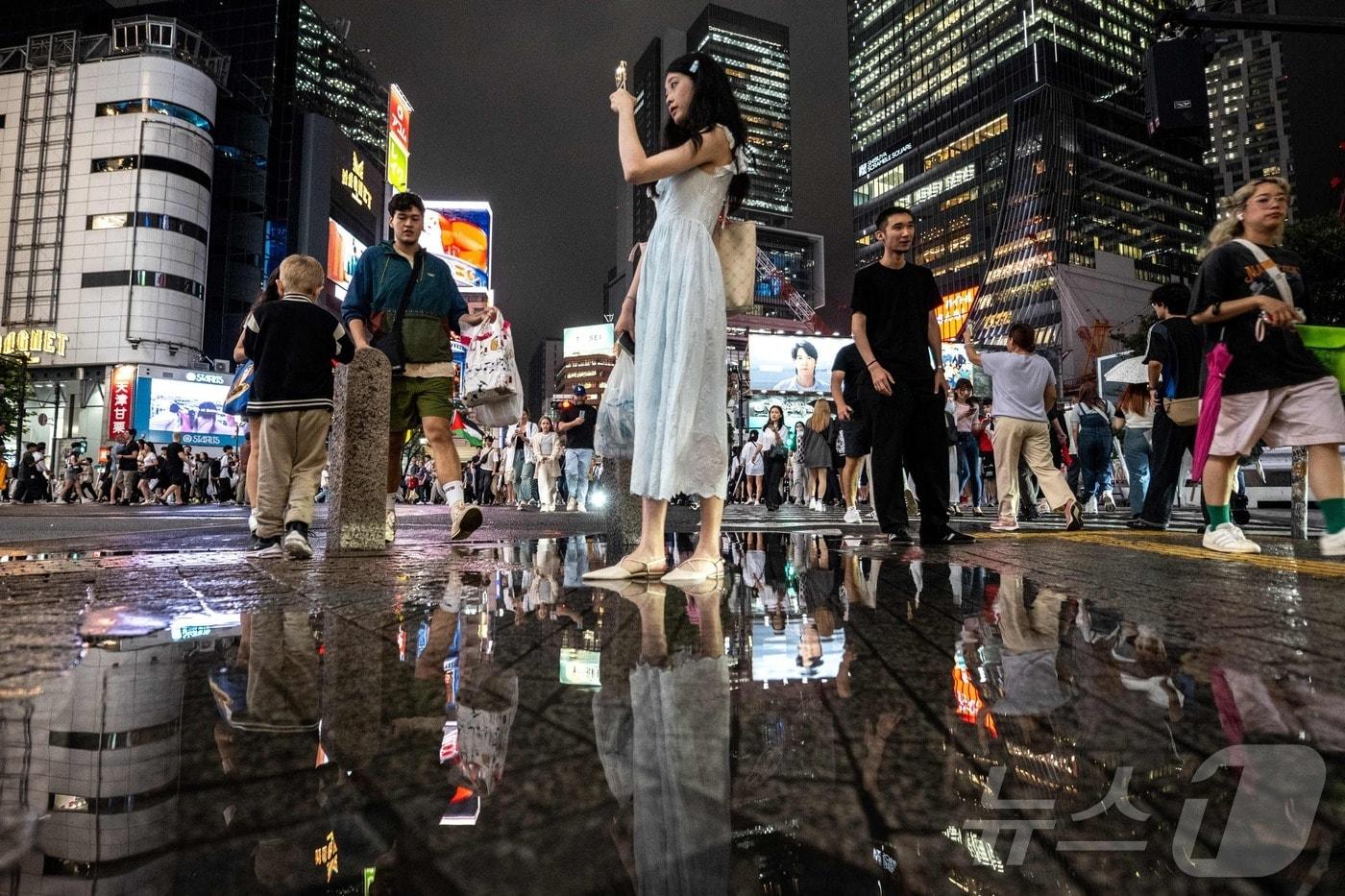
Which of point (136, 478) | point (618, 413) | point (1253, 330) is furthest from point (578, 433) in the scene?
point (136, 478)

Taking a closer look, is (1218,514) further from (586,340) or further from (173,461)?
(586,340)

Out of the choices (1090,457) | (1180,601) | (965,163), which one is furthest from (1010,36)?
(1180,601)

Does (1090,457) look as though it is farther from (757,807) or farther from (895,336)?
(757,807)

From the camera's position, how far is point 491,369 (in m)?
4.95

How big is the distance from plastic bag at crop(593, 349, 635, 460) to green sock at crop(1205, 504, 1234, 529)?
3.34 meters

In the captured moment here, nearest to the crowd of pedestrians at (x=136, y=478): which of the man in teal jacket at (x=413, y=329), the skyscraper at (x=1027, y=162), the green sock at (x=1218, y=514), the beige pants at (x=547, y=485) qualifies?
the beige pants at (x=547, y=485)

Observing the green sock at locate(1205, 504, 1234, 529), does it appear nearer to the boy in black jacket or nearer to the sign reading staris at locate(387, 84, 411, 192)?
the boy in black jacket

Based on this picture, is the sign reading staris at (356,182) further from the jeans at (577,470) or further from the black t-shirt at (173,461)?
the jeans at (577,470)

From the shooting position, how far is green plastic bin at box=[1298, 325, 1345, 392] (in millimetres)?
3662

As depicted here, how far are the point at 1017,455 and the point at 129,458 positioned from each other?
2343 cm

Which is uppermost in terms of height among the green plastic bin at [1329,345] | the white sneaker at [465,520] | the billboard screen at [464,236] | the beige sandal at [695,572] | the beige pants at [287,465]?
the billboard screen at [464,236]

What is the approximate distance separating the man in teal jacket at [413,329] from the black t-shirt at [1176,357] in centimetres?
514

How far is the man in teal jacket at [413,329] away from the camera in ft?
14.7

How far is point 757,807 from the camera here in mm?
694
